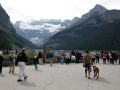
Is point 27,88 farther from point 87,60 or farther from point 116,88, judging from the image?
point 87,60

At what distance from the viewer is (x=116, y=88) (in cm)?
1661

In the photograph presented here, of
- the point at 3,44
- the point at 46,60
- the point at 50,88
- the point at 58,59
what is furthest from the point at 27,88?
the point at 3,44

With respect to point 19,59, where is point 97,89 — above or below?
below

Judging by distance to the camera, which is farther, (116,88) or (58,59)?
(58,59)

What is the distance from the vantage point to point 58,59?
47.5 metres

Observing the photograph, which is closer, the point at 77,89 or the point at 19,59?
the point at 77,89

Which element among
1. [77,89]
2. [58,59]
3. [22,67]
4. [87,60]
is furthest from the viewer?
[58,59]

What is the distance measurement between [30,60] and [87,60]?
62.8 feet

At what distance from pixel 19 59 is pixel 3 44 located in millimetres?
182246

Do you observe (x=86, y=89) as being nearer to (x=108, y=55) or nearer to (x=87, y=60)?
(x=87, y=60)

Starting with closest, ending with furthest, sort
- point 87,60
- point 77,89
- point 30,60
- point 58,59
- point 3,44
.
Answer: point 77,89 → point 87,60 → point 30,60 → point 58,59 → point 3,44

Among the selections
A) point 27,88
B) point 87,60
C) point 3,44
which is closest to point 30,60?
point 87,60

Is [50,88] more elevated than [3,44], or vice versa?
[3,44]

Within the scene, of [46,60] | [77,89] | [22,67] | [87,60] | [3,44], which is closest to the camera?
[77,89]
